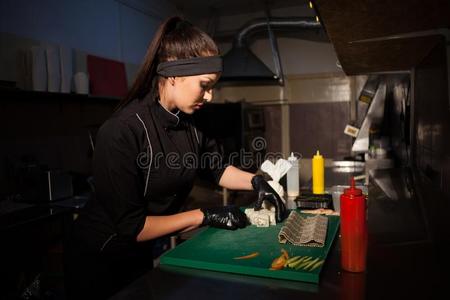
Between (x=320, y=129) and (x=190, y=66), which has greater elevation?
(x=190, y=66)

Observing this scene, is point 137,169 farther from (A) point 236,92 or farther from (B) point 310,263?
(A) point 236,92

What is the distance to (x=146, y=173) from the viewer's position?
132 cm

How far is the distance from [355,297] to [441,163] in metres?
0.82

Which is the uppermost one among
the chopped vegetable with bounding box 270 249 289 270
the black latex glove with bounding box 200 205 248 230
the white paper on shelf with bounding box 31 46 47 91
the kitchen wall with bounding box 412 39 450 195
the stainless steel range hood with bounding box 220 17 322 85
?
the stainless steel range hood with bounding box 220 17 322 85

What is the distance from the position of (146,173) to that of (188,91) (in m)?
0.35

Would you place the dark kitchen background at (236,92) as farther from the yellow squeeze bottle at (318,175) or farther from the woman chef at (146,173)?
the woman chef at (146,173)

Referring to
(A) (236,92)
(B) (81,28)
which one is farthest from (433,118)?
(A) (236,92)

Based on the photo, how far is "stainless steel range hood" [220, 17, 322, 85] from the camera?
4.28 m

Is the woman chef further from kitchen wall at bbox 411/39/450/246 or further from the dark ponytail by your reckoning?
kitchen wall at bbox 411/39/450/246

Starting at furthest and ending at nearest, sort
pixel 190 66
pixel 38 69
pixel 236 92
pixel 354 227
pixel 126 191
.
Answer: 1. pixel 236 92
2. pixel 38 69
3. pixel 190 66
4. pixel 126 191
5. pixel 354 227

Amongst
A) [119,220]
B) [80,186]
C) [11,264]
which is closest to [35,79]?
[80,186]

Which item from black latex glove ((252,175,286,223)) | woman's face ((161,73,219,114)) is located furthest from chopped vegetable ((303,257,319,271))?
woman's face ((161,73,219,114))

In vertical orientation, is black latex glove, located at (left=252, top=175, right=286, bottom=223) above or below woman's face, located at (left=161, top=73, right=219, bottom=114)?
below

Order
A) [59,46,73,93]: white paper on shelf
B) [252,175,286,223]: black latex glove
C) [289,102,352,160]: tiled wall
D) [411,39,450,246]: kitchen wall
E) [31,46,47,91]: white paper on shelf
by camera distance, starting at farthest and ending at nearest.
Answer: [289,102,352,160]: tiled wall → [59,46,73,93]: white paper on shelf → [31,46,47,91]: white paper on shelf → [252,175,286,223]: black latex glove → [411,39,450,246]: kitchen wall
